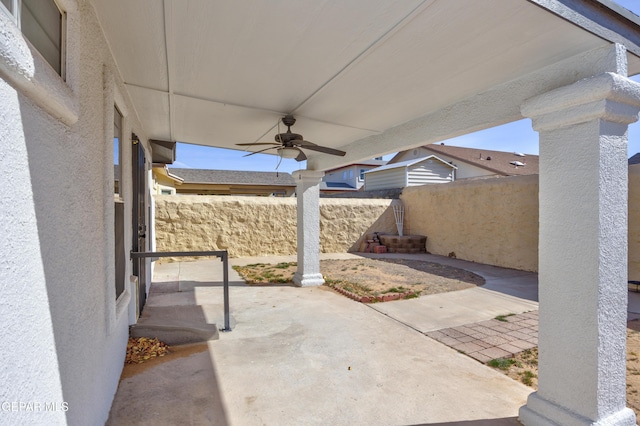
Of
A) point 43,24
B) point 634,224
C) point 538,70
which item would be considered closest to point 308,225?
point 538,70

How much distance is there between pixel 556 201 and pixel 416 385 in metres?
1.80

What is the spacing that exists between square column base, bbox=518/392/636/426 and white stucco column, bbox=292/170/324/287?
4.23 meters

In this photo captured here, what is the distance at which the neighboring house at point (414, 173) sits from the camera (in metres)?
13.6

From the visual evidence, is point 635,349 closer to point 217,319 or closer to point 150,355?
point 217,319

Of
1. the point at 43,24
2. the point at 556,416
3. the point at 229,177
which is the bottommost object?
the point at 556,416

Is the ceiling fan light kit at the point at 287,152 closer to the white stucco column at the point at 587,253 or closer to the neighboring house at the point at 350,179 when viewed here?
the white stucco column at the point at 587,253

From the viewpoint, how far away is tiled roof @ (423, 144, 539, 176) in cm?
1530

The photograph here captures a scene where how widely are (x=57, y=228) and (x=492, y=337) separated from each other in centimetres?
416

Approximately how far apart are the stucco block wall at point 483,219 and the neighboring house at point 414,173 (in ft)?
7.93

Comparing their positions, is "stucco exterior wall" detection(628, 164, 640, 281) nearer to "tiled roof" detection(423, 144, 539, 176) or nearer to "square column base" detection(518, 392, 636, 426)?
"square column base" detection(518, 392, 636, 426)

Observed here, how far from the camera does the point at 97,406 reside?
6.35ft

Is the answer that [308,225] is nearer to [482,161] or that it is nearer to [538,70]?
[538,70]

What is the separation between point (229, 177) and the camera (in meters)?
19.3

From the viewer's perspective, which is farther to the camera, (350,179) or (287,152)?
(350,179)
